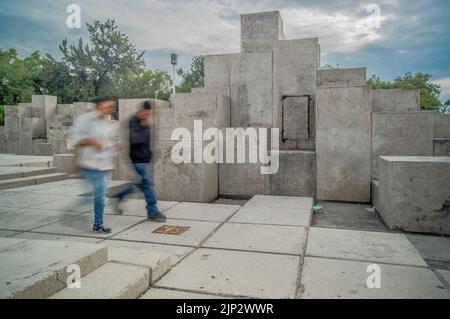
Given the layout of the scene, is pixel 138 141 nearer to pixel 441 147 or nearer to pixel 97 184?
pixel 97 184

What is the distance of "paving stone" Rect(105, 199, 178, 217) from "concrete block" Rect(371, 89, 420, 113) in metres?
5.72

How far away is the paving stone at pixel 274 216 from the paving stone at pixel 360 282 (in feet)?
5.02

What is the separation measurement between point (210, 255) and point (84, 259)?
4.37 feet

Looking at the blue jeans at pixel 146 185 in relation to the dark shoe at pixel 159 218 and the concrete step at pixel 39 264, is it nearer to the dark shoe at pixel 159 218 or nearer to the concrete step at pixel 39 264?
the dark shoe at pixel 159 218

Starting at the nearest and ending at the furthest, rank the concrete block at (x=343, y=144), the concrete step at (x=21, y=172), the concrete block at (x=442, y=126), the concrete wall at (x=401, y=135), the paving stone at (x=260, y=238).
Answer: the paving stone at (x=260, y=238)
the concrete wall at (x=401, y=135)
the concrete block at (x=343, y=144)
the concrete block at (x=442, y=126)
the concrete step at (x=21, y=172)

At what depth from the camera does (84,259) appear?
2.73m

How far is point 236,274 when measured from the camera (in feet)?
9.95

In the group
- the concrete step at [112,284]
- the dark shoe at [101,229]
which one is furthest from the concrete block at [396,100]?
the concrete step at [112,284]

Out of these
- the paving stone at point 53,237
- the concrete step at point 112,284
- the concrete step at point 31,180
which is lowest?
the paving stone at point 53,237

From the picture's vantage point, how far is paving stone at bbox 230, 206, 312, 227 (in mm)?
4879

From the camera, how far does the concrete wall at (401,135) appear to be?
21.3ft

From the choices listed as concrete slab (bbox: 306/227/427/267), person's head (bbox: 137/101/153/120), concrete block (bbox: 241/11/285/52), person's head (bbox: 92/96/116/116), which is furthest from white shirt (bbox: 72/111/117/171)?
concrete block (bbox: 241/11/285/52)

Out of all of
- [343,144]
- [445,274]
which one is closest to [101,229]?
[445,274]

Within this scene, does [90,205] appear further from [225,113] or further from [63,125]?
[63,125]
